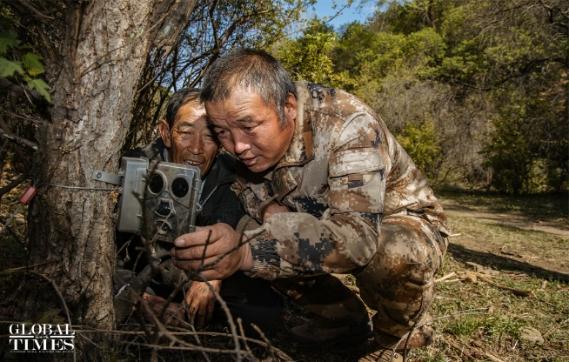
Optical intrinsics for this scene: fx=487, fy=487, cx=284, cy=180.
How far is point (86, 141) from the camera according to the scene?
1.83m

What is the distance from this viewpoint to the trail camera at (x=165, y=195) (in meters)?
1.86

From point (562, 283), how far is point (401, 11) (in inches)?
1161

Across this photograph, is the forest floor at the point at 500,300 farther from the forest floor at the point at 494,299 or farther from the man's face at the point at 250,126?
the man's face at the point at 250,126

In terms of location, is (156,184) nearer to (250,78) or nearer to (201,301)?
(250,78)

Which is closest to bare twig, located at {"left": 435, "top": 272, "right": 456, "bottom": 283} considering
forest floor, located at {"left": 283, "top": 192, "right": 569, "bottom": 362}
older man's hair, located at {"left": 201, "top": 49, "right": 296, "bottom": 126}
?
forest floor, located at {"left": 283, "top": 192, "right": 569, "bottom": 362}

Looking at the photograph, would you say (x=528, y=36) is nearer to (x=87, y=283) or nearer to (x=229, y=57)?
(x=229, y=57)

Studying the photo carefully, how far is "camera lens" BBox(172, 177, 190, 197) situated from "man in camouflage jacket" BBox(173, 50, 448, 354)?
11.5 inches

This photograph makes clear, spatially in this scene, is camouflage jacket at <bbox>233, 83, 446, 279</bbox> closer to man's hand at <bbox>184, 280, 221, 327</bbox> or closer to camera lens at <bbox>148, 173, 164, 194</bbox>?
camera lens at <bbox>148, 173, 164, 194</bbox>

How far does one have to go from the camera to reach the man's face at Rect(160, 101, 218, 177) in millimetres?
2777

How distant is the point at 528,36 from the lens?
41.6ft

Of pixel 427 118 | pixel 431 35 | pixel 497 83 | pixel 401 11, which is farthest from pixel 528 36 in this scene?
pixel 401 11

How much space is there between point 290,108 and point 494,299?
2741 mm

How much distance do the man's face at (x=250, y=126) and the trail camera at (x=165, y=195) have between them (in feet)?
1.09

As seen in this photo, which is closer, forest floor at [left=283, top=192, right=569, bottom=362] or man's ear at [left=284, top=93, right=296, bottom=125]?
man's ear at [left=284, top=93, right=296, bottom=125]
